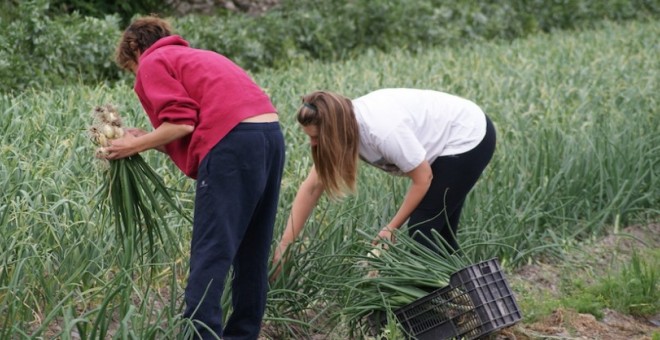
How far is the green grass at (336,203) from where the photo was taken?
373 cm

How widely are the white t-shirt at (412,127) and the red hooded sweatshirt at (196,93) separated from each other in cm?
55

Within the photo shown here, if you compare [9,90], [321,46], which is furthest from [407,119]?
[321,46]

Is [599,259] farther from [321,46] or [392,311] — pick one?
[321,46]

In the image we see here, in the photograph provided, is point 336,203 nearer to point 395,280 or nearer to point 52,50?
point 395,280

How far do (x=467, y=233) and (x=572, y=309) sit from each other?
587 mm

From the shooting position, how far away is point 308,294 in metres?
4.20

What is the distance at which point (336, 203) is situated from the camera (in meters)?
4.99

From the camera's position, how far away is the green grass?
12.3 feet

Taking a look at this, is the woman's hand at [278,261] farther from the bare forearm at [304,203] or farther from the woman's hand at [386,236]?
the woman's hand at [386,236]

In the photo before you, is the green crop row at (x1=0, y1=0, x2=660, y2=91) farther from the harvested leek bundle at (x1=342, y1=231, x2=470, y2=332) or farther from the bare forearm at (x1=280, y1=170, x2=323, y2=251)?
the harvested leek bundle at (x1=342, y1=231, x2=470, y2=332)

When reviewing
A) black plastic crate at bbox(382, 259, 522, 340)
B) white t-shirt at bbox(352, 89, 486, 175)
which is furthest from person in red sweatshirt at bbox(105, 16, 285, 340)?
black plastic crate at bbox(382, 259, 522, 340)

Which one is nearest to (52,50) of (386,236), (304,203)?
(304,203)

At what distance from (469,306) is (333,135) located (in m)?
0.80

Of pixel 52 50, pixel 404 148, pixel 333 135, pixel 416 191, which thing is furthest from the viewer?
pixel 52 50
